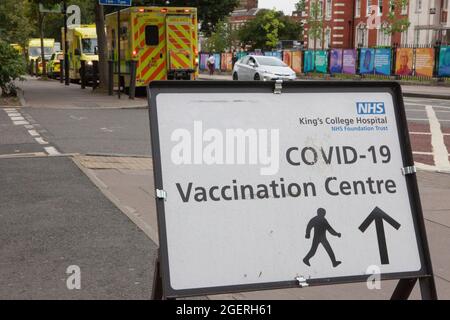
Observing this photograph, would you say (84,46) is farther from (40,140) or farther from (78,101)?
(40,140)

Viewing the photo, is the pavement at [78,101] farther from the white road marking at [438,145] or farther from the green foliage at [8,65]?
the white road marking at [438,145]

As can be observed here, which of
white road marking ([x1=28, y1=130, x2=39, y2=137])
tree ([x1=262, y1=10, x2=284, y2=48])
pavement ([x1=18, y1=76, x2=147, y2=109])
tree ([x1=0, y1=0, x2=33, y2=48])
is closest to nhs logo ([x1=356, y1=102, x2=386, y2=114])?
white road marking ([x1=28, y1=130, x2=39, y2=137])

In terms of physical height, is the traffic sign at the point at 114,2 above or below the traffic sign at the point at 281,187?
above

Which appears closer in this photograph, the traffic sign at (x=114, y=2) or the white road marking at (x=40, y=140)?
the white road marking at (x=40, y=140)

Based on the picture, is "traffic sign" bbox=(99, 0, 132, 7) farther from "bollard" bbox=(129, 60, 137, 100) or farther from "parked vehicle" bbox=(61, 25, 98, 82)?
→ "parked vehicle" bbox=(61, 25, 98, 82)

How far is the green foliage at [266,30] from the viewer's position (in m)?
86.4

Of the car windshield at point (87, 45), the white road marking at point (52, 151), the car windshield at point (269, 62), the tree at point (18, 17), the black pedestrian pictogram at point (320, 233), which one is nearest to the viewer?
the black pedestrian pictogram at point (320, 233)

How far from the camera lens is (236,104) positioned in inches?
130

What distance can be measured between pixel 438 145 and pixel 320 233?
31.3ft

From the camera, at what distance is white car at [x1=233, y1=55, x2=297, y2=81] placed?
93.1ft

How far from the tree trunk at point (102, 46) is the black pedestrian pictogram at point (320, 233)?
66.5 feet

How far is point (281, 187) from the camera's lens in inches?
130

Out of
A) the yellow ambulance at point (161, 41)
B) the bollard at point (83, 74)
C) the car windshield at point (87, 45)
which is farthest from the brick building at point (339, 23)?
the yellow ambulance at point (161, 41)
